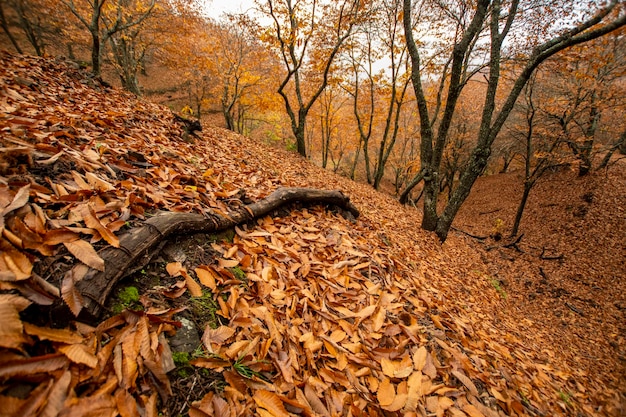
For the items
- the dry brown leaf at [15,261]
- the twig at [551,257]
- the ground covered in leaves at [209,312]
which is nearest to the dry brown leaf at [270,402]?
the ground covered in leaves at [209,312]

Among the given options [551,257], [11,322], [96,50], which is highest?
[96,50]

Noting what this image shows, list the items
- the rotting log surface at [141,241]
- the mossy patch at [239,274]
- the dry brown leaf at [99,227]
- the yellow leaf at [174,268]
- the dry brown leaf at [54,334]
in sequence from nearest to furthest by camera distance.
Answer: the dry brown leaf at [54,334] → the rotting log surface at [141,241] → the dry brown leaf at [99,227] → the yellow leaf at [174,268] → the mossy patch at [239,274]

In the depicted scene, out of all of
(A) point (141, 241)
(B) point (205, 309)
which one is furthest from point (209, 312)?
(A) point (141, 241)

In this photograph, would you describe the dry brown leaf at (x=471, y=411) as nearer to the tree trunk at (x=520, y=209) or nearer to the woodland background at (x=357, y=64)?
the woodland background at (x=357, y=64)

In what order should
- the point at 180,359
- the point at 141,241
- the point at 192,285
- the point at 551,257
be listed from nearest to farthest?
the point at 180,359 < the point at 141,241 < the point at 192,285 < the point at 551,257

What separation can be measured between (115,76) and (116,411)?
1023 inches

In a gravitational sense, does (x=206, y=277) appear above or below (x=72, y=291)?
below

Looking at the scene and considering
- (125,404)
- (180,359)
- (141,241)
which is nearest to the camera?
(125,404)

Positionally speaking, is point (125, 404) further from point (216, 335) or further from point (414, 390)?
point (414, 390)

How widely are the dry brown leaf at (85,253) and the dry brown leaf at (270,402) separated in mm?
980

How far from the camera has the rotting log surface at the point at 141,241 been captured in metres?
1.17

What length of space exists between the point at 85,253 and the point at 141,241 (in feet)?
0.91

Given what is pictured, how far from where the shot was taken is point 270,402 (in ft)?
4.13

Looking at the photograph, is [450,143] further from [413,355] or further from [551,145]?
[413,355]
